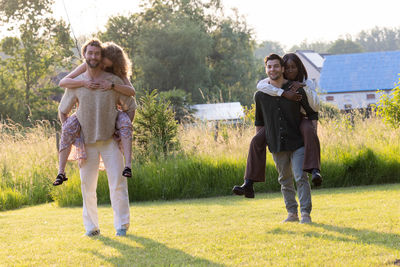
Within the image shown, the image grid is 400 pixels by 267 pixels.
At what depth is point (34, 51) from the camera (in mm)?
36906

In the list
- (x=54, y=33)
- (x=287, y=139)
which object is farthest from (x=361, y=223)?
(x=54, y=33)

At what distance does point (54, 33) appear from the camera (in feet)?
130

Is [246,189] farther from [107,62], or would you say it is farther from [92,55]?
[92,55]

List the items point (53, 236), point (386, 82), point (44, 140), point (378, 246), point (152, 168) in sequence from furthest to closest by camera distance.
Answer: point (386, 82)
point (44, 140)
point (152, 168)
point (53, 236)
point (378, 246)

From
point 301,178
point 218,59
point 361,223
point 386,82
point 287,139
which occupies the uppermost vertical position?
point 218,59

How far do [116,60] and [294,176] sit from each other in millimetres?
2108

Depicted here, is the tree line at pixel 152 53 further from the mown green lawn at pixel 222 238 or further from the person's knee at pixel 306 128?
the person's knee at pixel 306 128

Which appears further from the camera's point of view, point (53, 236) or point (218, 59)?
point (218, 59)

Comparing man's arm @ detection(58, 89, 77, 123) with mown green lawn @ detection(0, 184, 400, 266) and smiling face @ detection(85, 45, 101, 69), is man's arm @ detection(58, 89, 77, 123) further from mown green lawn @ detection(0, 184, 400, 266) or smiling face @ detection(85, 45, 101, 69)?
mown green lawn @ detection(0, 184, 400, 266)

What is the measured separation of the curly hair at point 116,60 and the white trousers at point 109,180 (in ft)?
2.25

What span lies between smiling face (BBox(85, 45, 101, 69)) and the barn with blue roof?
42853mm

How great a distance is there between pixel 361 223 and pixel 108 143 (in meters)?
2.59

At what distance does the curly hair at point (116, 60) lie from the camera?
5.81m

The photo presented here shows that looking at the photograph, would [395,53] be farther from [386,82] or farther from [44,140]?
[44,140]
